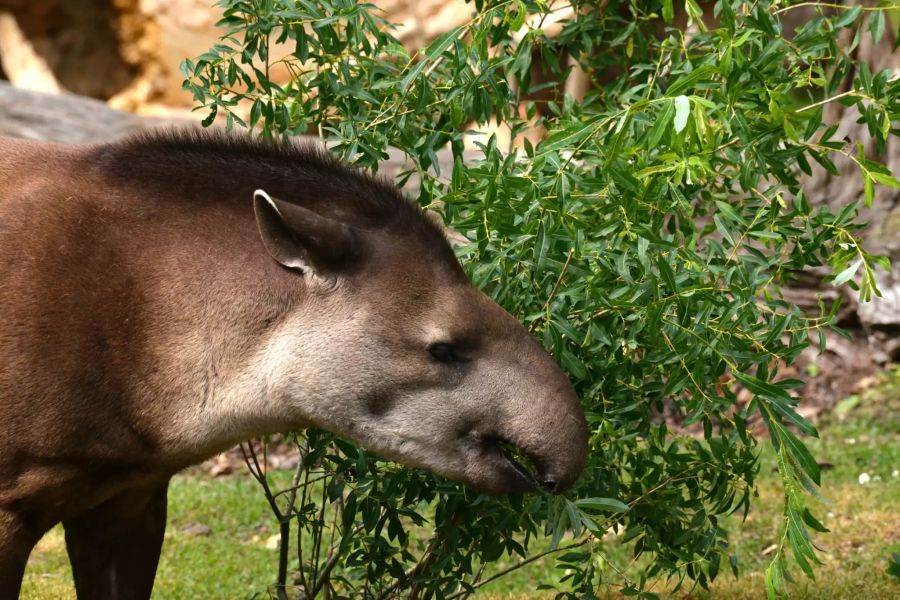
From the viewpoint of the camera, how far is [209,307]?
3723mm

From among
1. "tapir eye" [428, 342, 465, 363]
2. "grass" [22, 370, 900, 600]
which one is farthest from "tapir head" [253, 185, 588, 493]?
"grass" [22, 370, 900, 600]

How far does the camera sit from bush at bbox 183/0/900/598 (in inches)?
145

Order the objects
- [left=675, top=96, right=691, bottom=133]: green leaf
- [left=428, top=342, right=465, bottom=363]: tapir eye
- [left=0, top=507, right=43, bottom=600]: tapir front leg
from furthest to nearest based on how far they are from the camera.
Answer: [left=428, top=342, right=465, bottom=363]: tapir eye → [left=0, top=507, right=43, bottom=600]: tapir front leg → [left=675, top=96, right=691, bottom=133]: green leaf

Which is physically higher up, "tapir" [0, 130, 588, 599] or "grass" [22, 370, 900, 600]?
"tapir" [0, 130, 588, 599]

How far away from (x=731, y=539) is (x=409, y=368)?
376 cm

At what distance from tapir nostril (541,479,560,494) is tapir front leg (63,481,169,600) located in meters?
1.35

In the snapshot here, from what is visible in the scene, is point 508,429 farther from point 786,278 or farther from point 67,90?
Answer: point 67,90

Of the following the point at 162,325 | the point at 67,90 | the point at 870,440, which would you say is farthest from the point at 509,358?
the point at 67,90

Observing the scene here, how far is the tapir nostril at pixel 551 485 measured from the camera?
3.60 meters

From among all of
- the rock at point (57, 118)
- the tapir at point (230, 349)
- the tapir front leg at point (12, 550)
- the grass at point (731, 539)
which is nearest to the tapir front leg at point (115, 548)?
the tapir at point (230, 349)

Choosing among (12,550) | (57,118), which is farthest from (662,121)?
(57,118)

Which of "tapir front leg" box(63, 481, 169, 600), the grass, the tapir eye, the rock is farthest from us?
the rock

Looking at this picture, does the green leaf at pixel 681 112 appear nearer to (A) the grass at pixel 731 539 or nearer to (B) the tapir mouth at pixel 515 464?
(B) the tapir mouth at pixel 515 464

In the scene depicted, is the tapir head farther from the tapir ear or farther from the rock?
the rock
